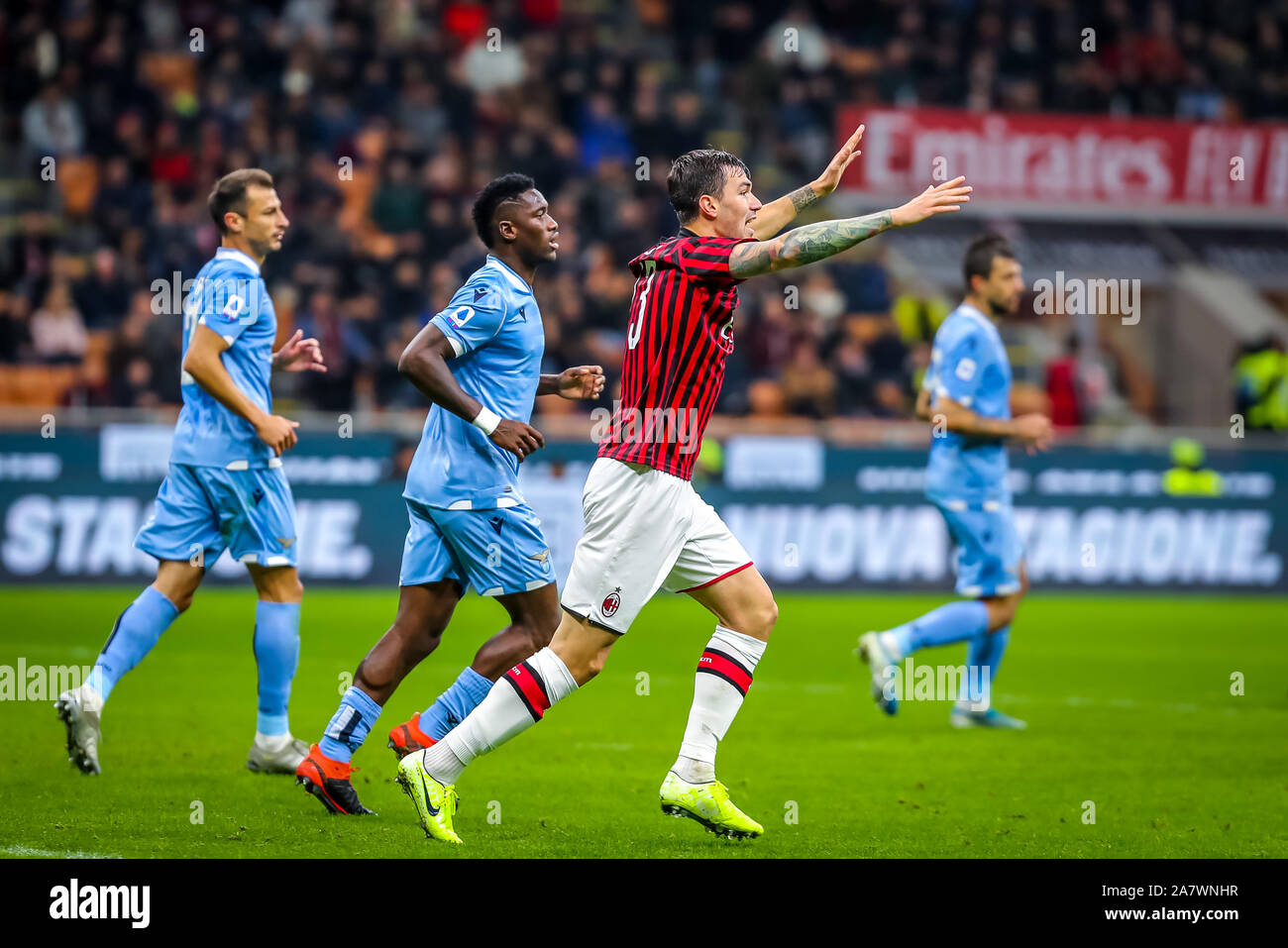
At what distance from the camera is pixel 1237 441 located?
1736 cm

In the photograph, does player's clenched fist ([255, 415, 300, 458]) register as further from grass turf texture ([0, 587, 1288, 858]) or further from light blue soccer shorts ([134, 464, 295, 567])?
grass turf texture ([0, 587, 1288, 858])

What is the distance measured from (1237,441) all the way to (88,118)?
13.5m

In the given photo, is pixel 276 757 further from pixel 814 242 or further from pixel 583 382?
pixel 814 242

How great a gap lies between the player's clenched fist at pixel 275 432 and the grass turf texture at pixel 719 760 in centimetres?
143

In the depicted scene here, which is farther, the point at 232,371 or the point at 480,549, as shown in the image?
the point at 232,371

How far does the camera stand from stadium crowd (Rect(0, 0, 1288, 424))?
17562 mm

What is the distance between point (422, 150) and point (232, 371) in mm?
13777

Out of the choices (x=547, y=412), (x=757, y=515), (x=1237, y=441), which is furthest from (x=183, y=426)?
(x=1237, y=441)

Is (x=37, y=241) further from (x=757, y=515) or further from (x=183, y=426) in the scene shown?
(x=183, y=426)

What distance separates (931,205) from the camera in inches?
215

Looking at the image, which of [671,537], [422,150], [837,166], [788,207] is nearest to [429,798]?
[671,537]

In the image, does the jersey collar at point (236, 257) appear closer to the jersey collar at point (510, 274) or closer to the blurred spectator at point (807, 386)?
the jersey collar at point (510, 274)

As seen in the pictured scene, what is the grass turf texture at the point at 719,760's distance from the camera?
5.90m

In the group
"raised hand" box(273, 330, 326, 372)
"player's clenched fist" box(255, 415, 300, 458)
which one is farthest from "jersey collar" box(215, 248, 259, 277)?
"player's clenched fist" box(255, 415, 300, 458)
